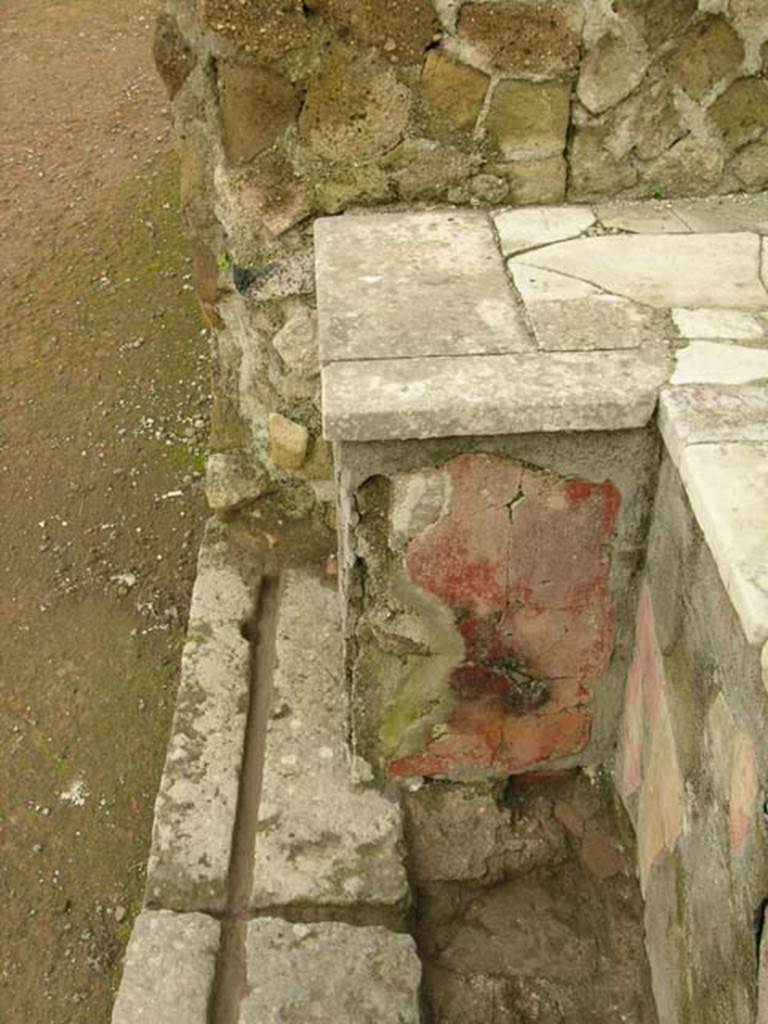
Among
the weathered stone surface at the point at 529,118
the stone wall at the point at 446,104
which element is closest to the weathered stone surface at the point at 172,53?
the stone wall at the point at 446,104

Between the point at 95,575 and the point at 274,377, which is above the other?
the point at 274,377

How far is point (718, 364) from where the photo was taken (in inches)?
85.0

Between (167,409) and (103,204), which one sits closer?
(167,409)

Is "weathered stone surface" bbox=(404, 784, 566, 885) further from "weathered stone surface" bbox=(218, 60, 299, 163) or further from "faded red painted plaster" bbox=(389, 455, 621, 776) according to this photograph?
"weathered stone surface" bbox=(218, 60, 299, 163)

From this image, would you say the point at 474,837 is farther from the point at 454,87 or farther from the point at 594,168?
the point at 454,87

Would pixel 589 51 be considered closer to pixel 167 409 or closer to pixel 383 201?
pixel 383 201

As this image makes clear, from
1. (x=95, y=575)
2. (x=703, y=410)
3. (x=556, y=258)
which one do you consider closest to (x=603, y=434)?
(x=703, y=410)

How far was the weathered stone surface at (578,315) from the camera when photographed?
7.29 ft

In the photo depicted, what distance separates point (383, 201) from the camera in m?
2.71

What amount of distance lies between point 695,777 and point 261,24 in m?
1.78

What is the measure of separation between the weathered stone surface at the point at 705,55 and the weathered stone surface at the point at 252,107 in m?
0.85

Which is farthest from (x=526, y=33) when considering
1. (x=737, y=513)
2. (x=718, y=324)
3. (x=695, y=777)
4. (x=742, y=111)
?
(x=695, y=777)

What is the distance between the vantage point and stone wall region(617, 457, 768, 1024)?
1773mm

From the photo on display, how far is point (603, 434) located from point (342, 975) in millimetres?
Answer: 1165
